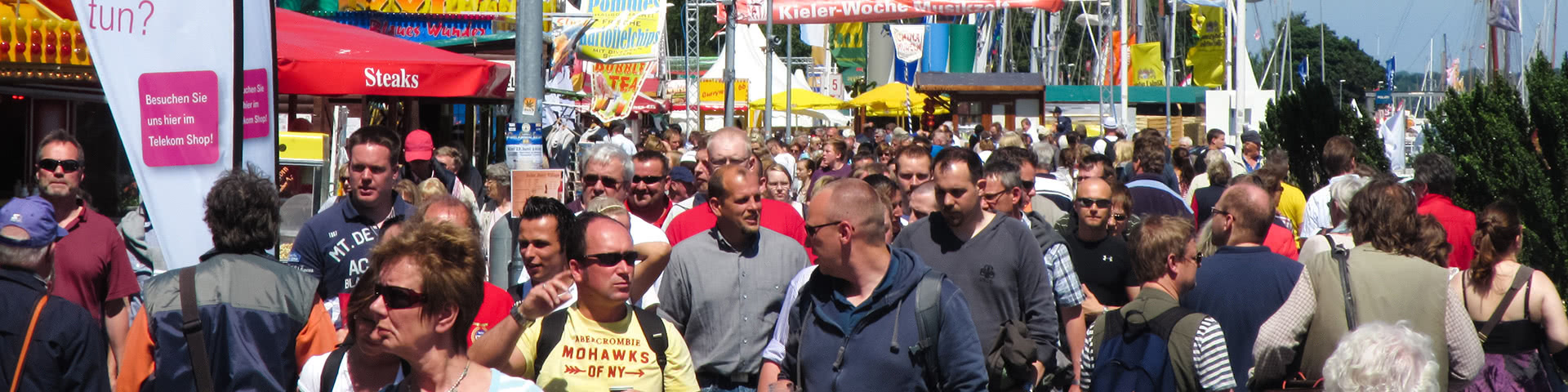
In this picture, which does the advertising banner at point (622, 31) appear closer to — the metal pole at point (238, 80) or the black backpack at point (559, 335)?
the metal pole at point (238, 80)

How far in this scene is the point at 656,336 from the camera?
427cm

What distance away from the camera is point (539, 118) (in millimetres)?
8695

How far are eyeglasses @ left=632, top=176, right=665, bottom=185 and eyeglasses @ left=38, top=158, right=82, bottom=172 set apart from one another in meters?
2.54

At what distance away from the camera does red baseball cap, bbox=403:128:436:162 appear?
9.17m

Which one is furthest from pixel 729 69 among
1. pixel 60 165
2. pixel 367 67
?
pixel 60 165

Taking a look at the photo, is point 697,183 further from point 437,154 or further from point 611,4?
point 611,4

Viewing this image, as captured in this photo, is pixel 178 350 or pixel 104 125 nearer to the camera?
pixel 178 350

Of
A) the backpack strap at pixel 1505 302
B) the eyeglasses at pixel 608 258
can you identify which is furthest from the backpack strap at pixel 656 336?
the backpack strap at pixel 1505 302

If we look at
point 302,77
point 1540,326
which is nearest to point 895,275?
point 1540,326

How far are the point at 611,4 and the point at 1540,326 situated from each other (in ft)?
50.4

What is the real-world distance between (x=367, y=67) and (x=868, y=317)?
20.5 ft

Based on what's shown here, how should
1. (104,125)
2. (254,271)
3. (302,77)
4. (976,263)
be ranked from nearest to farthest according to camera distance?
1. (254,271)
2. (976,263)
3. (302,77)
4. (104,125)

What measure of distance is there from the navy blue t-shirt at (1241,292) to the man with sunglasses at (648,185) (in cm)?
259

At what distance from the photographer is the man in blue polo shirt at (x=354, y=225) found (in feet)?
19.4
